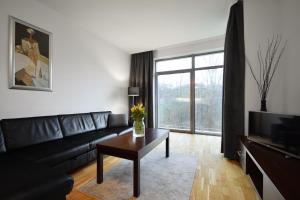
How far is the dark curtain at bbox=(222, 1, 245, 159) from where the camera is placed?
7.95 ft

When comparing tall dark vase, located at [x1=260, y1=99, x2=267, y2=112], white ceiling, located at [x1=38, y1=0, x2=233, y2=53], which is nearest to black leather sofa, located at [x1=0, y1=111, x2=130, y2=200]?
white ceiling, located at [x1=38, y1=0, x2=233, y2=53]

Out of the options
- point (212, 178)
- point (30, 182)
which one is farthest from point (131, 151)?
point (212, 178)

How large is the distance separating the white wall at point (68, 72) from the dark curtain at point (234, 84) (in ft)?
9.49

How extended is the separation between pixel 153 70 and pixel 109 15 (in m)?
2.21

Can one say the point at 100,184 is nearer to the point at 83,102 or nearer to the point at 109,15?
the point at 83,102

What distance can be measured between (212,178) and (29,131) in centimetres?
262

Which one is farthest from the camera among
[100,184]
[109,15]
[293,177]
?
[109,15]

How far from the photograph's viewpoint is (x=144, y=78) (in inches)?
185

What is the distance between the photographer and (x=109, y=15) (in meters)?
2.74

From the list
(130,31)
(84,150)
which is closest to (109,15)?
(130,31)

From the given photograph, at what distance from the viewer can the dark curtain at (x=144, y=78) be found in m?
4.61

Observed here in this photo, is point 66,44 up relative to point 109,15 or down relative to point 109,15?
down

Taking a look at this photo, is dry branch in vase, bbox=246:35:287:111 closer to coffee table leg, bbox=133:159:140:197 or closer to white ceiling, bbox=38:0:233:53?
white ceiling, bbox=38:0:233:53

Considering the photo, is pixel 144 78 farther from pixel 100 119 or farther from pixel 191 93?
pixel 100 119
